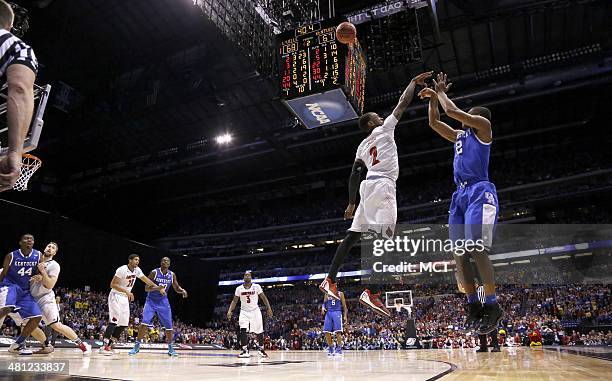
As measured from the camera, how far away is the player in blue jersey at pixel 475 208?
3.50 m

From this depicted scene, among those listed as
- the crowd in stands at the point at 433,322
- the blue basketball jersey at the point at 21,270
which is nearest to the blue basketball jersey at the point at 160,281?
the blue basketball jersey at the point at 21,270

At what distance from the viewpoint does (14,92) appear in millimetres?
1812

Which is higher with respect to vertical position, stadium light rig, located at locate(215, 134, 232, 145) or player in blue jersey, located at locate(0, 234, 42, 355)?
stadium light rig, located at locate(215, 134, 232, 145)

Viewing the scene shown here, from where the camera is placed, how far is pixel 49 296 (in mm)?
6848

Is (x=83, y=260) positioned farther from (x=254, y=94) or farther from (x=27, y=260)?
(x=27, y=260)

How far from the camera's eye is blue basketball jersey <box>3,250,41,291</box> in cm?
641

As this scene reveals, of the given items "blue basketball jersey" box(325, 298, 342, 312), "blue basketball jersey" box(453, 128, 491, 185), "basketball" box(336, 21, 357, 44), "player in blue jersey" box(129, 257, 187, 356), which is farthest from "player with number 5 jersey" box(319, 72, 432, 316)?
"blue basketball jersey" box(325, 298, 342, 312)

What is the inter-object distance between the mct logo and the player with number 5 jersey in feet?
22.1

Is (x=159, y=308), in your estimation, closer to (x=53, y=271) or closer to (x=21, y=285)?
(x=53, y=271)

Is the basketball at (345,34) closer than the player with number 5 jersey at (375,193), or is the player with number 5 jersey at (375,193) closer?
the player with number 5 jersey at (375,193)

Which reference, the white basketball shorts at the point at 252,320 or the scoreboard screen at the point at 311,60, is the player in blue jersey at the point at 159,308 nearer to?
the white basketball shorts at the point at 252,320

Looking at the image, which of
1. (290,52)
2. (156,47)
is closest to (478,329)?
(290,52)

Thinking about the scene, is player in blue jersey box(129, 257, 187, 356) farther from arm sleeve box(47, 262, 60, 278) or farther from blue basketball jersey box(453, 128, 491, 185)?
blue basketball jersey box(453, 128, 491, 185)

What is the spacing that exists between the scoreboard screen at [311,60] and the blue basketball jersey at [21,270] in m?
6.39
